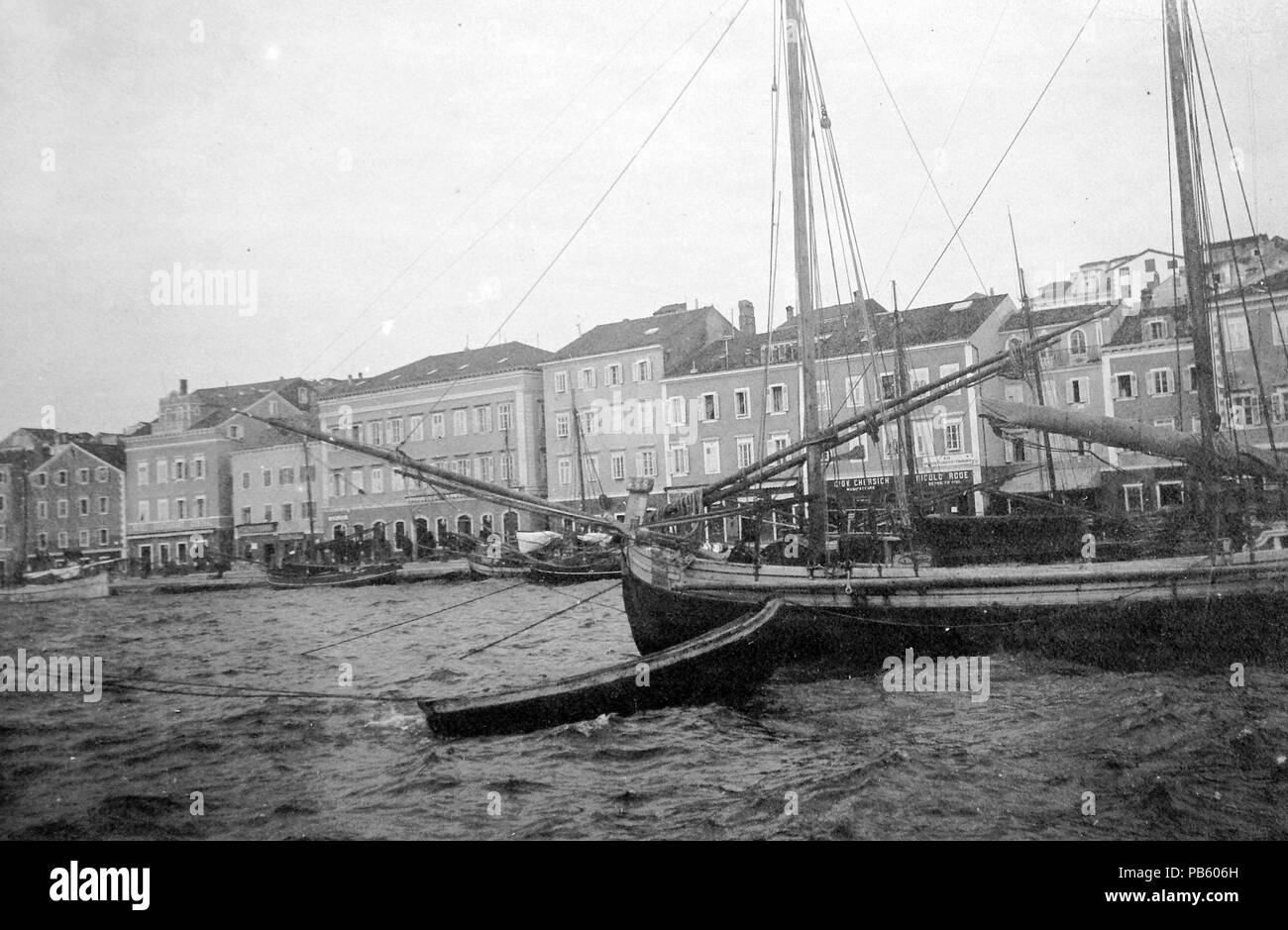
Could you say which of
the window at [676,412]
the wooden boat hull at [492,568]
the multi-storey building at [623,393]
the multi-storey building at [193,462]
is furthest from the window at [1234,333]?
the wooden boat hull at [492,568]

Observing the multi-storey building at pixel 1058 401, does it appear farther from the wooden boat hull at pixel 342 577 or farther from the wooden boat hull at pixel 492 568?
the wooden boat hull at pixel 342 577

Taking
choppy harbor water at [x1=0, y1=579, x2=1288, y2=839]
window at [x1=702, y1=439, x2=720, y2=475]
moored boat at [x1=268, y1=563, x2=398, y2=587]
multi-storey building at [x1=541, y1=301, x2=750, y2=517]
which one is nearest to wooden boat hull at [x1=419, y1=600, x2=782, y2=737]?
choppy harbor water at [x1=0, y1=579, x2=1288, y2=839]

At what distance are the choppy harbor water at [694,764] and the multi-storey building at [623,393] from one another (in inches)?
157

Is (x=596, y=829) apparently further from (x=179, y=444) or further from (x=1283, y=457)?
(x=1283, y=457)

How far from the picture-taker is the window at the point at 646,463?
11.4 m

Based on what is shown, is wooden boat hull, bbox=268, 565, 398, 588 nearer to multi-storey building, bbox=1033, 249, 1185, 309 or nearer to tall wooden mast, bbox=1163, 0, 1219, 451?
multi-storey building, bbox=1033, 249, 1185, 309

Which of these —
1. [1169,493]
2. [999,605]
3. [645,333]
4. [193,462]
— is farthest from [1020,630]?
[193,462]

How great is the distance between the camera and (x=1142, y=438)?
7.97 meters

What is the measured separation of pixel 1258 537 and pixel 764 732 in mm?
5217

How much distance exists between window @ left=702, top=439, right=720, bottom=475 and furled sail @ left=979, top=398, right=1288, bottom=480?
125 inches

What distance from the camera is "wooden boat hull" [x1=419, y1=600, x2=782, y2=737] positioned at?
5801mm

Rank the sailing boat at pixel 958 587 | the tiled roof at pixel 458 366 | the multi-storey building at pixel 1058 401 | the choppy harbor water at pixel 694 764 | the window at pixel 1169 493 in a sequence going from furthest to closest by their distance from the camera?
the tiled roof at pixel 458 366 < the multi-storey building at pixel 1058 401 < the window at pixel 1169 493 < the sailing boat at pixel 958 587 < the choppy harbor water at pixel 694 764

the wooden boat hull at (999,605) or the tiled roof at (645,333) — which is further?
the tiled roof at (645,333)

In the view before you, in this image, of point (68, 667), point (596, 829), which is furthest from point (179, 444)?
point (596, 829)
